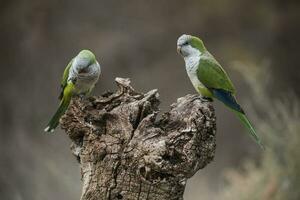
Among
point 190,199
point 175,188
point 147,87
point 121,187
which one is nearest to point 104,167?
point 121,187

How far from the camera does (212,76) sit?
12.4 feet

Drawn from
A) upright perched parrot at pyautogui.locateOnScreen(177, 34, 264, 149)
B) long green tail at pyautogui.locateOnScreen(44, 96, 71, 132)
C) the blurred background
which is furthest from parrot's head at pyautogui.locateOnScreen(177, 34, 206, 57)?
the blurred background

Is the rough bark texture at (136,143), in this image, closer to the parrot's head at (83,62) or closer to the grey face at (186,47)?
the parrot's head at (83,62)

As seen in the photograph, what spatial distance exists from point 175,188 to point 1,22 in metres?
6.89

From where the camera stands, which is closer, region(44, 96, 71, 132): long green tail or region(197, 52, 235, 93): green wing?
region(197, 52, 235, 93): green wing

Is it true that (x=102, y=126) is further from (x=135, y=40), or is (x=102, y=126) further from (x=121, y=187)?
(x=135, y=40)

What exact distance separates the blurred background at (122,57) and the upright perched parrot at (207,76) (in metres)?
4.53

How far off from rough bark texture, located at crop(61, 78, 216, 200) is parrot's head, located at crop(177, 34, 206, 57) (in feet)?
1.67

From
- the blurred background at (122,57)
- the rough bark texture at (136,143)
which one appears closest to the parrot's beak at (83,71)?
the rough bark texture at (136,143)

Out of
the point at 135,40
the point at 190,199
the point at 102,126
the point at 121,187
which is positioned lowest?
the point at 121,187

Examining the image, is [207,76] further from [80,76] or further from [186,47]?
[80,76]

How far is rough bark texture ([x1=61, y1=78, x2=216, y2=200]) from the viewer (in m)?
3.13

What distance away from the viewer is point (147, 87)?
9.12 m

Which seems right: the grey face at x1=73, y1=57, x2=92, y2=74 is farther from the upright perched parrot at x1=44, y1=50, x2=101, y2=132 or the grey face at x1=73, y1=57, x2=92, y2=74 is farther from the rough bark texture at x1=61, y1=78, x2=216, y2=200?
the rough bark texture at x1=61, y1=78, x2=216, y2=200
